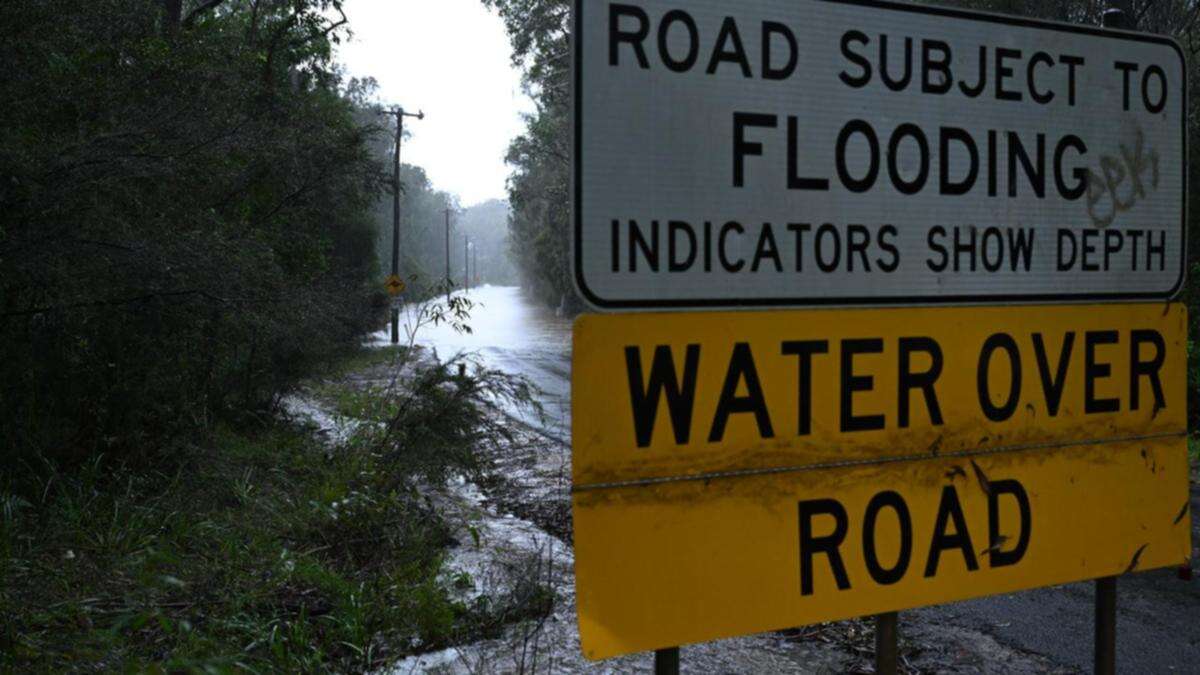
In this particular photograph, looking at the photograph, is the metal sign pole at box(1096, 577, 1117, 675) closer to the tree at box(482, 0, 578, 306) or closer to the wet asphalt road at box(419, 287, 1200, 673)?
the wet asphalt road at box(419, 287, 1200, 673)

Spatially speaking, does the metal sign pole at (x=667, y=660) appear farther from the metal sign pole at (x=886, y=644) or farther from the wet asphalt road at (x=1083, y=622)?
the wet asphalt road at (x=1083, y=622)

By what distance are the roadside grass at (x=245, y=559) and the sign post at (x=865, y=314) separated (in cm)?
197

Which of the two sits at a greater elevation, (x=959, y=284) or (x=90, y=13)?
(x=90, y=13)

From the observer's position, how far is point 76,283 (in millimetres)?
6164

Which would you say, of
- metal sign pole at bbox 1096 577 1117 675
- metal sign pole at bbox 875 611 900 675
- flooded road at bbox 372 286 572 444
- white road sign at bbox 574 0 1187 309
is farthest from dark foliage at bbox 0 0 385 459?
metal sign pole at bbox 1096 577 1117 675

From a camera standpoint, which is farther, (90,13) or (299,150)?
(299,150)

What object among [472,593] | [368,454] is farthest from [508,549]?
[368,454]

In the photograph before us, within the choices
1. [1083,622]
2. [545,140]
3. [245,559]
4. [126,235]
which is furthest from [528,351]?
[1083,622]

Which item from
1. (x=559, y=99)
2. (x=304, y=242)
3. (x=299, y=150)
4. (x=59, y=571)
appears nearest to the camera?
(x=59, y=571)

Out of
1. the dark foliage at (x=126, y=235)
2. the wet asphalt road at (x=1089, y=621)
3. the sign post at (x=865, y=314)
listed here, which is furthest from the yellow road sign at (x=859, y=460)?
the dark foliage at (x=126, y=235)

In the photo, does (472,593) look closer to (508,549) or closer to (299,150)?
(508,549)

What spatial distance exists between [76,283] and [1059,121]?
5952mm

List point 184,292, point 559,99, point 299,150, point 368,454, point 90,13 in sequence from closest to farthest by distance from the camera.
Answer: point 184,292
point 90,13
point 368,454
point 299,150
point 559,99

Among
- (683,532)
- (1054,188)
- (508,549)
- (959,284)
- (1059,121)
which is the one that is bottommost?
(508,549)
